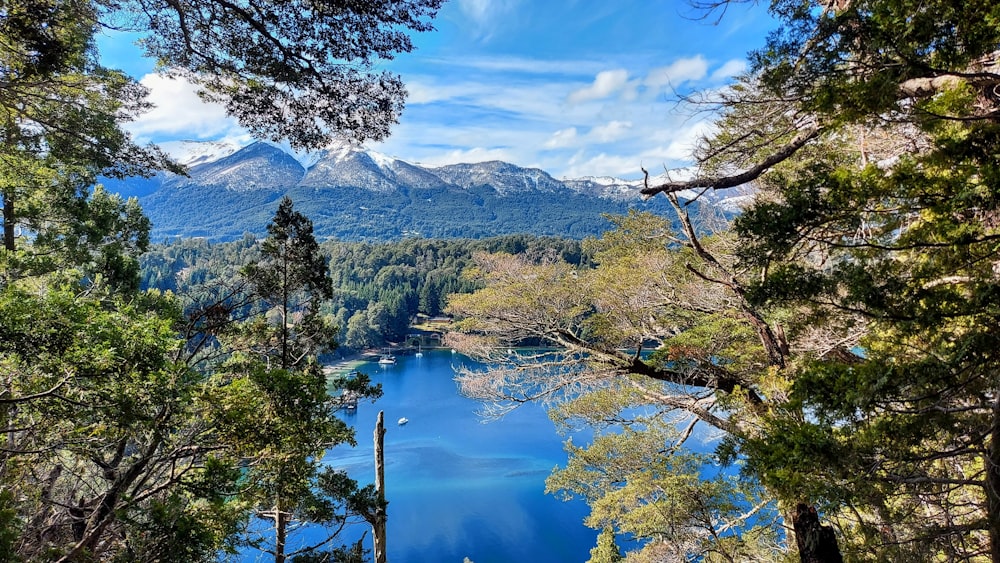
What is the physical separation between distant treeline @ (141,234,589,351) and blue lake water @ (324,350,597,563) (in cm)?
1194

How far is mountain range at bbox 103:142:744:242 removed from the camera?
135 meters

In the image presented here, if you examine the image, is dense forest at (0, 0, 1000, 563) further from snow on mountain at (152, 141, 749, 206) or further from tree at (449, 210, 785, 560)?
snow on mountain at (152, 141, 749, 206)

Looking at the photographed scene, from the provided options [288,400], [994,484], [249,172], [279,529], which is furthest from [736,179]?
[249,172]

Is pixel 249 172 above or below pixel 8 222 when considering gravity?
above

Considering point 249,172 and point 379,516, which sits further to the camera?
point 249,172

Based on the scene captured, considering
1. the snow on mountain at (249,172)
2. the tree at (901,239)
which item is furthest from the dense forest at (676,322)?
the snow on mountain at (249,172)

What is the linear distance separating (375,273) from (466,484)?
37.4 metres

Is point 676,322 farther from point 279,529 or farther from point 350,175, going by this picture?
point 350,175

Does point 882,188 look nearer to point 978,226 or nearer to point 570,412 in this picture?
point 978,226

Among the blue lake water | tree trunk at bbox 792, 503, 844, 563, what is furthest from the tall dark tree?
tree trunk at bbox 792, 503, 844, 563

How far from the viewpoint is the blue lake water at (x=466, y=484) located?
13.9 metres

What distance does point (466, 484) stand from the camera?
58.1 feet

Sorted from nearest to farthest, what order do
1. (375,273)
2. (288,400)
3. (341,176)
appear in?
(288,400), (375,273), (341,176)

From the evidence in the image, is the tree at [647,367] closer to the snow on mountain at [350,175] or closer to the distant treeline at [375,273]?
the distant treeline at [375,273]
